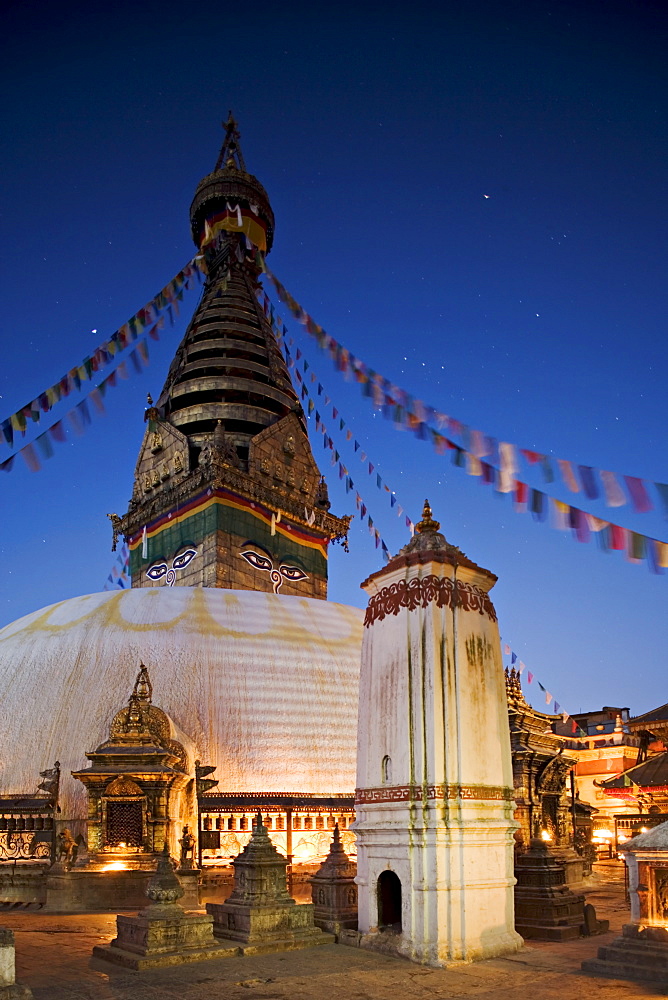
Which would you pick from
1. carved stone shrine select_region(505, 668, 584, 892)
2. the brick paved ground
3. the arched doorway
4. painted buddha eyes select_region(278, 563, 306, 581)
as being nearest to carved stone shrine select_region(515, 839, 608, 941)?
the brick paved ground

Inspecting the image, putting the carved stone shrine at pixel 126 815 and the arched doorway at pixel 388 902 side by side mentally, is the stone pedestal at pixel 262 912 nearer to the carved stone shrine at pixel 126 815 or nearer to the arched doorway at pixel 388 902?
the arched doorway at pixel 388 902

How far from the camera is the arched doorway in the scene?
9.55m

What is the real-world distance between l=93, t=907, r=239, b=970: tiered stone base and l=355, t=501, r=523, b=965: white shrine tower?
5.99ft

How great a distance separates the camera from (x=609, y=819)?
31047 millimetres

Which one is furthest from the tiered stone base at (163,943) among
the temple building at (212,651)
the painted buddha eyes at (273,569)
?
the painted buddha eyes at (273,569)

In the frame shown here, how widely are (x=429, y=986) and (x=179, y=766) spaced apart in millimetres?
9375

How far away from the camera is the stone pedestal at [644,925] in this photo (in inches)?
316

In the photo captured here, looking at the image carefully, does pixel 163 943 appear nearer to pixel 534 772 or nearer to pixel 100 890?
pixel 100 890

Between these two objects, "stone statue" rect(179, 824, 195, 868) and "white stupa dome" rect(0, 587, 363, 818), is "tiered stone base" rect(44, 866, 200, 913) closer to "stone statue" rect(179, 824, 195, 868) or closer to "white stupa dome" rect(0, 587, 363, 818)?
"stone statue" rect(179, 824, 195, 868)

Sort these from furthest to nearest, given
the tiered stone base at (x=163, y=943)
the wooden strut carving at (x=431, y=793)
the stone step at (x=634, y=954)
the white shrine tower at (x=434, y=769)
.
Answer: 1. the wooden strut carving at (x=431, y=793)
2. the white shrine tower at (x=434, y=769)
3. the tiered stone base at (x=163, y=943)
4. the stone step at (x=634, y=954)

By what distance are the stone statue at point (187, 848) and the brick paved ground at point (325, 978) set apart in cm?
539

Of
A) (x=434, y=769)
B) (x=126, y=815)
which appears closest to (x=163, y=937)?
(x=434, y=769)

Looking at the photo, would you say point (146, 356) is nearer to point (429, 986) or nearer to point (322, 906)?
point (322, 906)

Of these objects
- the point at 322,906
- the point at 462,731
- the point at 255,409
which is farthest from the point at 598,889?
the point at 255,409
